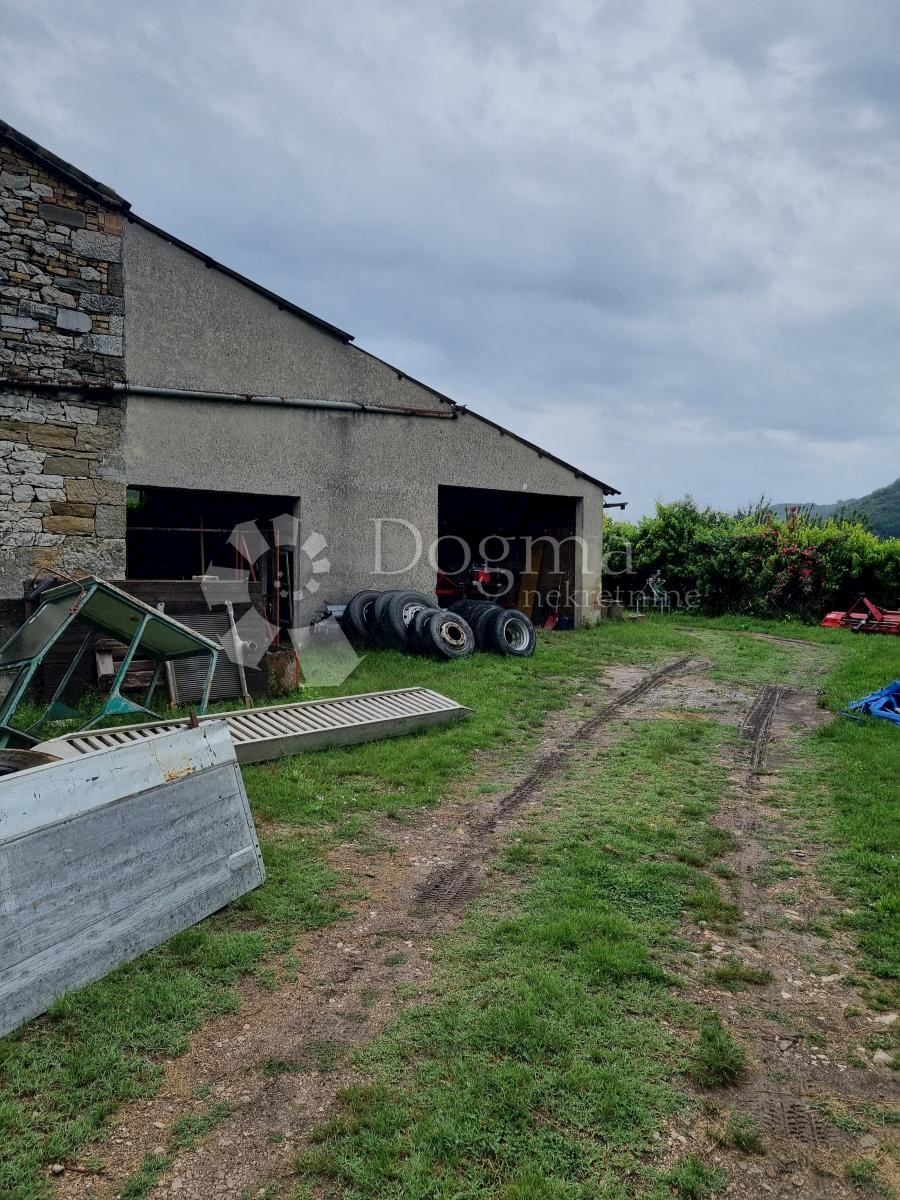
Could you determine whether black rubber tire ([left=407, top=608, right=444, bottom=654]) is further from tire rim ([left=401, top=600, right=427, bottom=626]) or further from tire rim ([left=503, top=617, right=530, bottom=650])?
tire rim ([left=503, top=617, right=530, bottom=650])

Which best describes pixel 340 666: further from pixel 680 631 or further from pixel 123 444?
pixel 680 631

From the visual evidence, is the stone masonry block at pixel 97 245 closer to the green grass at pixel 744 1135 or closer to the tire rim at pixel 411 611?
the tire rim at pixel 411 611

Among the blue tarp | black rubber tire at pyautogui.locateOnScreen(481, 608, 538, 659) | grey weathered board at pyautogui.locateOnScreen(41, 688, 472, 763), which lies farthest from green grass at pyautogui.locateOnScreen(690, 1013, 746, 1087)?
black rubber tire at pyautogui.locateOnScreen(481, 608, 538, 659)

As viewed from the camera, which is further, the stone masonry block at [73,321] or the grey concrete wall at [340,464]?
the grey concrete wall at [340,464]

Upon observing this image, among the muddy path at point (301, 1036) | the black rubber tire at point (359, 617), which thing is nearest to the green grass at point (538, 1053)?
the muddy path at point (301, 1036)

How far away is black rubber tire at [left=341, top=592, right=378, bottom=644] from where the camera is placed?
10.3 m

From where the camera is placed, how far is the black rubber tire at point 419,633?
32.2 ft

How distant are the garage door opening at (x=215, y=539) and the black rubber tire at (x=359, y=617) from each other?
0.85m

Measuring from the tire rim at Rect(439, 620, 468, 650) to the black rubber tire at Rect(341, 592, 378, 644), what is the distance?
1.09 meters

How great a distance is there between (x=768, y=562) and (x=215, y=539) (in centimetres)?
1153

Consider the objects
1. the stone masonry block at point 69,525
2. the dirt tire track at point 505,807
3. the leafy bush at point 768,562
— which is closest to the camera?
the dirt tire track at point 505,807

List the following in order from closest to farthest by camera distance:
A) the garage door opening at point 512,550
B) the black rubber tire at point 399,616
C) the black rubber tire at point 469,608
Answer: the black rubber tire at point 399,616
the black rubber tire at point 469,608
the garage door opening at point 512,550

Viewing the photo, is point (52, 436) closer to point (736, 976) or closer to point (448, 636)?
point (448, 636)

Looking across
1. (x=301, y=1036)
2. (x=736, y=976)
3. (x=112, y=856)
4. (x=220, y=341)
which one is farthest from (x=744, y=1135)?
(x=220, y=341)
